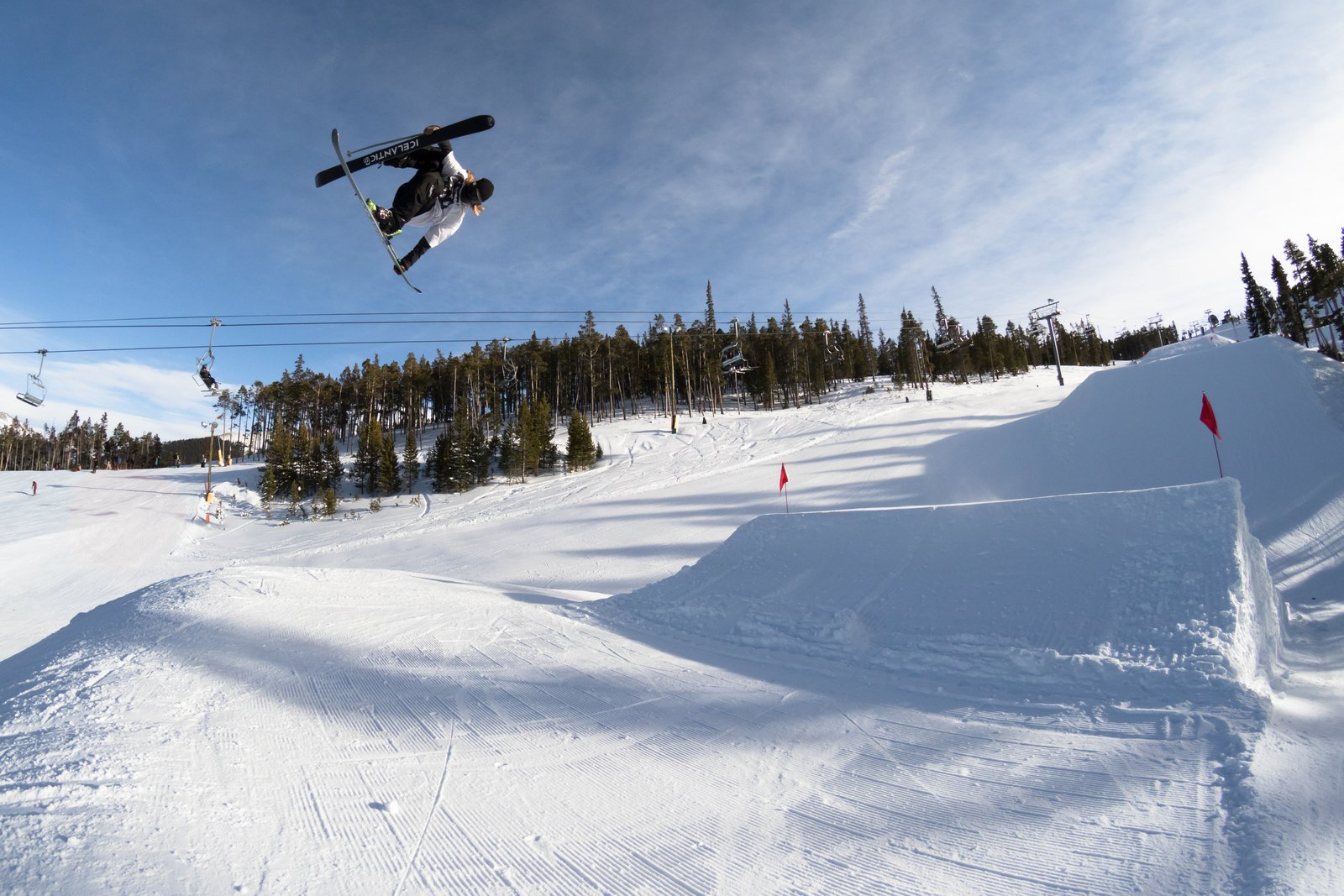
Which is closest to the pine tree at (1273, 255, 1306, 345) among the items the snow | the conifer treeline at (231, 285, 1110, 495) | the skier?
the conifer treeline at (231, 285, 1110, 495)

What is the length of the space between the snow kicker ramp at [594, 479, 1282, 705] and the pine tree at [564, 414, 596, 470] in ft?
95.8

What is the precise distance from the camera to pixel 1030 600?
5.62 metres

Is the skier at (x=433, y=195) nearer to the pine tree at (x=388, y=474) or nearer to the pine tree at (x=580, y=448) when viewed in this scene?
the pine tree at (x=580, y=448)

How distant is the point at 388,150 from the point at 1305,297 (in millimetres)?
74199

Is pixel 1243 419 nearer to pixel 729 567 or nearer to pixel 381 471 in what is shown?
pixel 729 567

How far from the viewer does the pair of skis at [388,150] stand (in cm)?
478

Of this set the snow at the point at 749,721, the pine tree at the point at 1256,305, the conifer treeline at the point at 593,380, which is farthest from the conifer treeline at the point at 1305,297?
the snow at the point at 749,721

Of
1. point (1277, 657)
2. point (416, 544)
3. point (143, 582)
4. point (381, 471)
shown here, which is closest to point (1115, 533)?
point (1277, 657)

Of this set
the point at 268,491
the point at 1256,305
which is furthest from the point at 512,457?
the point at 1256,305

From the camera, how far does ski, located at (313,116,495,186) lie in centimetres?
477

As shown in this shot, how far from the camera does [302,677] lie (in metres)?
5.44

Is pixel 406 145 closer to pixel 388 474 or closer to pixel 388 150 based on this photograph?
pixel 388 150

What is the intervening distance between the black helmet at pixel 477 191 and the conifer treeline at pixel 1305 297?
50403 millimetres

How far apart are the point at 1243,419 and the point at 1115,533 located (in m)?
17.2
